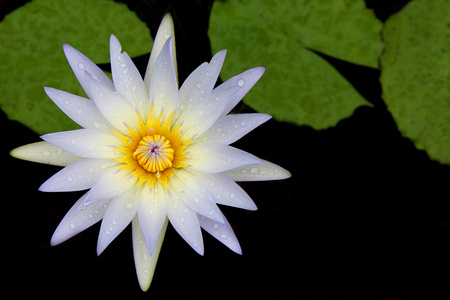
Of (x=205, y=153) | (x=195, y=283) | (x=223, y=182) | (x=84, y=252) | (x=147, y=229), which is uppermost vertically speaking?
(x=205, y=153)

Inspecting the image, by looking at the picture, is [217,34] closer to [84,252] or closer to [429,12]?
[429,12]

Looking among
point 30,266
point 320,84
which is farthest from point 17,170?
point 320,84

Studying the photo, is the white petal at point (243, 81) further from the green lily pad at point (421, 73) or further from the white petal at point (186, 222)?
the green lily pad at point (421, 73)

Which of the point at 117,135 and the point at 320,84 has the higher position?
the point at 320,84

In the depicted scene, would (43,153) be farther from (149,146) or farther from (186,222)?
(186,222)

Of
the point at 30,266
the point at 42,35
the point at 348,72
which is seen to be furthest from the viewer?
the point at 348,72

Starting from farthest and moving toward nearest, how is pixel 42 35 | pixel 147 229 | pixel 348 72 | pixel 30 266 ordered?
pixel 348 72 → pixel 30 266 → pixel 42 35 → pixel 147 229
